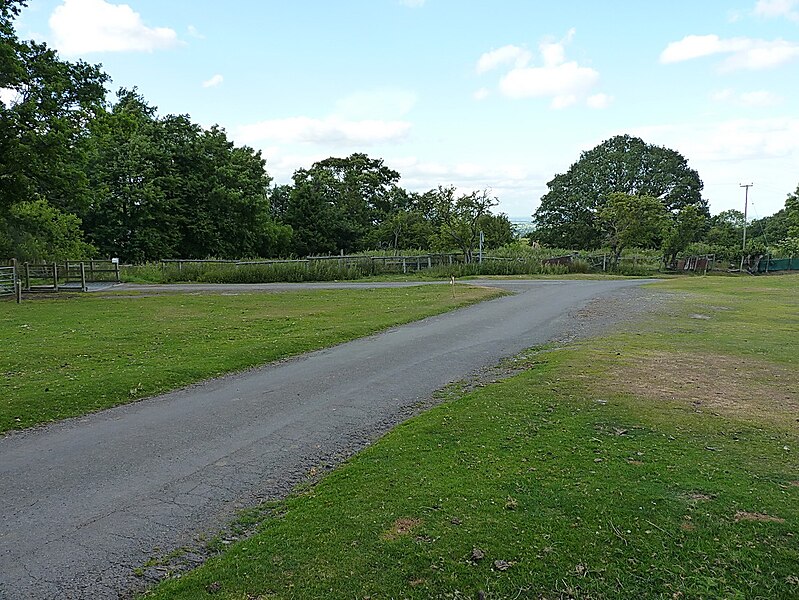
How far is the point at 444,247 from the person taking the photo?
40.6 m

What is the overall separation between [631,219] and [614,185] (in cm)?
2825

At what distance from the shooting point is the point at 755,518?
13.7 ft

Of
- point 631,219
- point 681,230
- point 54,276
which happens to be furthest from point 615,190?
point 54,276

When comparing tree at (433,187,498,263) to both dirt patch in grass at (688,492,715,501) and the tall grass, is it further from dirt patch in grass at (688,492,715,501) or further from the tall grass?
dirt patch in grass at (688,492,715,501)

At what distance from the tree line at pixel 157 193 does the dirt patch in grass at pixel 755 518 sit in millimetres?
23202

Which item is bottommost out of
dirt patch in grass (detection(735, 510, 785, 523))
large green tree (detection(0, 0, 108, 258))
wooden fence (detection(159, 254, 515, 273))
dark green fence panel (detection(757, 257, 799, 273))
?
dirt patch in grass (detection(735, 510, 785, 523))

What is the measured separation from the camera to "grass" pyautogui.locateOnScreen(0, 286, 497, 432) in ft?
27.0

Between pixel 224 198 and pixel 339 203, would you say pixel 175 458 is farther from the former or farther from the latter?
pixel 339 203

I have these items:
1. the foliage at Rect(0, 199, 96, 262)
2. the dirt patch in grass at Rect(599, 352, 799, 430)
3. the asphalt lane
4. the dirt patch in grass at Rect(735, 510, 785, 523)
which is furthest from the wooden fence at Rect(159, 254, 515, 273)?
the dirt patch in grass at Rect(735, 510, 785, 523)

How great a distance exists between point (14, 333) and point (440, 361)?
1001 cm

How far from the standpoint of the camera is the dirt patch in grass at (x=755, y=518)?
4135 mm

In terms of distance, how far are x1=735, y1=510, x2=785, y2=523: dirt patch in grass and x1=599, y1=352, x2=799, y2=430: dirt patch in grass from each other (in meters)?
2.65

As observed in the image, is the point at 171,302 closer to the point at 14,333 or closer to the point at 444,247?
the point at 14,333

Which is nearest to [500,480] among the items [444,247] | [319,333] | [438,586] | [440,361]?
[438,586]
